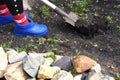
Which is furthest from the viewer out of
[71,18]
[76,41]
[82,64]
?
[71,18]

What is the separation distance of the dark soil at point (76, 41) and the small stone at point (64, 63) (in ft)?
1.00

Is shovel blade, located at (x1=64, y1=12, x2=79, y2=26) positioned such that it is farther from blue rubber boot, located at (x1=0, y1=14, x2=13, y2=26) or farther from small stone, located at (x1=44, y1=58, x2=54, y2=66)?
small stone, located at (x1=44, y1=58, x2=54, y2=66)

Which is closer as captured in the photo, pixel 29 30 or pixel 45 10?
pixel 29 30

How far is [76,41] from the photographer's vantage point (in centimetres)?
332

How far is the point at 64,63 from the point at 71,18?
0.94m

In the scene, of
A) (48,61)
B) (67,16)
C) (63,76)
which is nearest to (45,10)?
(67,16)

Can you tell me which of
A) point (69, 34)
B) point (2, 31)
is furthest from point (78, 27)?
point (2, 31)

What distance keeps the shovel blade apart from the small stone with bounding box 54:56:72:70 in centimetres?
84

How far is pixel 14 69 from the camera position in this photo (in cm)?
261

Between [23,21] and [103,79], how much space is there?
114 cm

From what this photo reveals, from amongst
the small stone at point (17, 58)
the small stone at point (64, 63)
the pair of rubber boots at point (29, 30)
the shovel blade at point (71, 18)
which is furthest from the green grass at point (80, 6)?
the small stone at point (17, 58)

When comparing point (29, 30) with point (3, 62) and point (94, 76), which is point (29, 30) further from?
point (94, 76)

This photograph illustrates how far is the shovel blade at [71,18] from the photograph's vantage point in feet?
11.7

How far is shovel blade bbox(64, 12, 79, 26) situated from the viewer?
3562 millimetres
